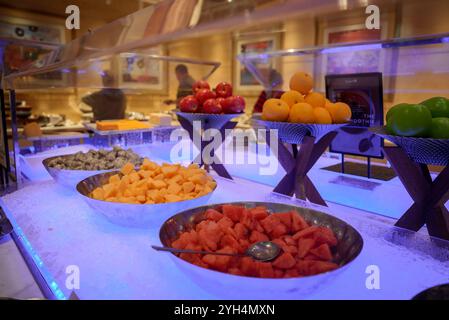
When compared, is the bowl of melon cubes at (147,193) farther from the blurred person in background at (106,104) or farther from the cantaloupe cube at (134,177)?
the blurred person in background at (106,104)

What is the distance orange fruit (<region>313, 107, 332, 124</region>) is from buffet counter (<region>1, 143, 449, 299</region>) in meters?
0.23

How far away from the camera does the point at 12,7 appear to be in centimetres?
422

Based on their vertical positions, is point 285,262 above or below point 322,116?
below

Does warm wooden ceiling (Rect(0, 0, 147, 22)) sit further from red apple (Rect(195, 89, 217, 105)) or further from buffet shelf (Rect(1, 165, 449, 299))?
buffet shelf (Rect(1, 165, 449, 299))

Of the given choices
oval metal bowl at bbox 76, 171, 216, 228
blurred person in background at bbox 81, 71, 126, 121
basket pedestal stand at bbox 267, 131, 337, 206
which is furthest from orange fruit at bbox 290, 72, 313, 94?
blurred person in background at bbox 81, 71, 126, 121

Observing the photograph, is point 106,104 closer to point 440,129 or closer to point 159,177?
point 159,177

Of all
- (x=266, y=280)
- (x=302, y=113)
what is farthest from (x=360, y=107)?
(x=266, y=280)

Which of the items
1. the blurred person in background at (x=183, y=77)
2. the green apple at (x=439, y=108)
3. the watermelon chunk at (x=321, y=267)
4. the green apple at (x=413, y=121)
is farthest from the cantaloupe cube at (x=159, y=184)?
the blurred person in background at (x=183, y=77)

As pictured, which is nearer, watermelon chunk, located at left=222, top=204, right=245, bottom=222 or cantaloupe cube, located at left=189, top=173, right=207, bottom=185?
watermelon chunk, located at left=222, top=204, right=245, bottom=222

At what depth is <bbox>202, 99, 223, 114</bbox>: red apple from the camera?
1267 mm

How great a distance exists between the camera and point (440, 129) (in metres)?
0.67

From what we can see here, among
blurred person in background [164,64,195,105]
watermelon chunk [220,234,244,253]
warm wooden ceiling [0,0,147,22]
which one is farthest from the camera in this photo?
blurred person in background [164,64,195,105]

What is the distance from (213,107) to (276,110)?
36 cm

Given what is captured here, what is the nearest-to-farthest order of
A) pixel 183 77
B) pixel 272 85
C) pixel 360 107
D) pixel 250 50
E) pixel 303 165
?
pixel 303 165 → pixel 360 107 → pixel 272 85 → pixel 183 77 → pixel 250 50
